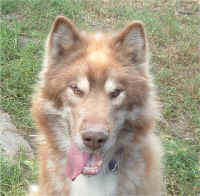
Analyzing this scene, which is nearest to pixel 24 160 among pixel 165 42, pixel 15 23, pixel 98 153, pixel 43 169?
pixel 43 169

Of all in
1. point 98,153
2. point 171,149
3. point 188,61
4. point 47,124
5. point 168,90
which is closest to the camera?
point 98,153

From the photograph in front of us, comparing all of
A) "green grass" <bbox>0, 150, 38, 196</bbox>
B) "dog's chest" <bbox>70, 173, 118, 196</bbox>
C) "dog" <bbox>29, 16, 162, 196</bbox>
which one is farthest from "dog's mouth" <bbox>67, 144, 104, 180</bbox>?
"green grass" <bbox>0, 150, 38, 196</bbox>

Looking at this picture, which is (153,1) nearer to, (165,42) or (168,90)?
(165,42)

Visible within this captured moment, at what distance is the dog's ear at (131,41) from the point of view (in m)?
3.62

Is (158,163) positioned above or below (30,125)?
above

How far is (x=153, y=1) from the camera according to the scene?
9.37 metres

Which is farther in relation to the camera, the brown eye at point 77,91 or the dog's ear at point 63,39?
the dog's ear at point 63,39

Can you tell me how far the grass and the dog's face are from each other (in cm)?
130

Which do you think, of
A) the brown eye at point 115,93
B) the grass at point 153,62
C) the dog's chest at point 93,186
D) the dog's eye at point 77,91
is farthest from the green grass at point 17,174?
the brown eye at point 115,93

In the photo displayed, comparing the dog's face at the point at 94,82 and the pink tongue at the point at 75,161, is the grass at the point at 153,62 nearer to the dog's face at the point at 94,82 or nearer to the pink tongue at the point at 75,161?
the pink tongue at the point at 75,161

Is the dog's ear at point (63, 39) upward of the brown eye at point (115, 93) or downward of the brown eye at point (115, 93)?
upward

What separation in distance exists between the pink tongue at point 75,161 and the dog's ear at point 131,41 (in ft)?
2.98

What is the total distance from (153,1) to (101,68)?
250 inches

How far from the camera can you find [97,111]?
327cm
